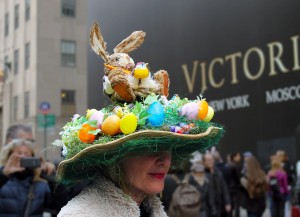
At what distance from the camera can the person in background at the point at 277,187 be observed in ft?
34.5

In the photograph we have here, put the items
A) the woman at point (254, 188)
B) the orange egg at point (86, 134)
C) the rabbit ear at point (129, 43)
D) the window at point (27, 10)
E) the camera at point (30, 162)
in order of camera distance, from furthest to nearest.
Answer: the window at point (27, 10)
the woman at point (254, 188)
the camera at point (30, 162)
the rabbit ear at point (129, 43)
the orange egg at point (86, 134)

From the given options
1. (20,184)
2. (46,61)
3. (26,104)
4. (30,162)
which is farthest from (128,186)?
(26,104)

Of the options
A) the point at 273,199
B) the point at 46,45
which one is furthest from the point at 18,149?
the point at 46,45

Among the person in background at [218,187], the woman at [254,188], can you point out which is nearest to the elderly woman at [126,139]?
the person in background at [218,187]

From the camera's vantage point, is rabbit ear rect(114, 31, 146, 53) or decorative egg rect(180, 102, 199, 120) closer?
decorative egg rect(180, 102, 199, 120)

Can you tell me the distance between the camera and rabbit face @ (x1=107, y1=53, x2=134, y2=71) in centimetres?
244

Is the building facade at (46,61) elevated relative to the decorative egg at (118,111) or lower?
elevated

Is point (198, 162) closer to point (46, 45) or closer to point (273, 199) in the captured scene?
point (273, 199)

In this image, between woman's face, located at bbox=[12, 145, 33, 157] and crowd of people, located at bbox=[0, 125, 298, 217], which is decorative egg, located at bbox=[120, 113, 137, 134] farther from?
woman's face, located at bbox=[12, 145, 33, 157]

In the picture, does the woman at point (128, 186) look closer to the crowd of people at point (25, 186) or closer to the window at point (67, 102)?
the crowd of people at point (25, 186)

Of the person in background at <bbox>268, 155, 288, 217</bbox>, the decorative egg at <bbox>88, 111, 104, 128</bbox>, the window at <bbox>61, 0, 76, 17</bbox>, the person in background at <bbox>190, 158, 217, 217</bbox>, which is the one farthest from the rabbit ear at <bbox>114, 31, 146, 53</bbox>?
the window at <bbox>61, 0, 76, 17</bbox>

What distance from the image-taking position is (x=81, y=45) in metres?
32.4

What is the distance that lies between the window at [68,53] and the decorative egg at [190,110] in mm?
29652

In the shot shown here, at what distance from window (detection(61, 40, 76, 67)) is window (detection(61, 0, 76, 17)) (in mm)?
1827
